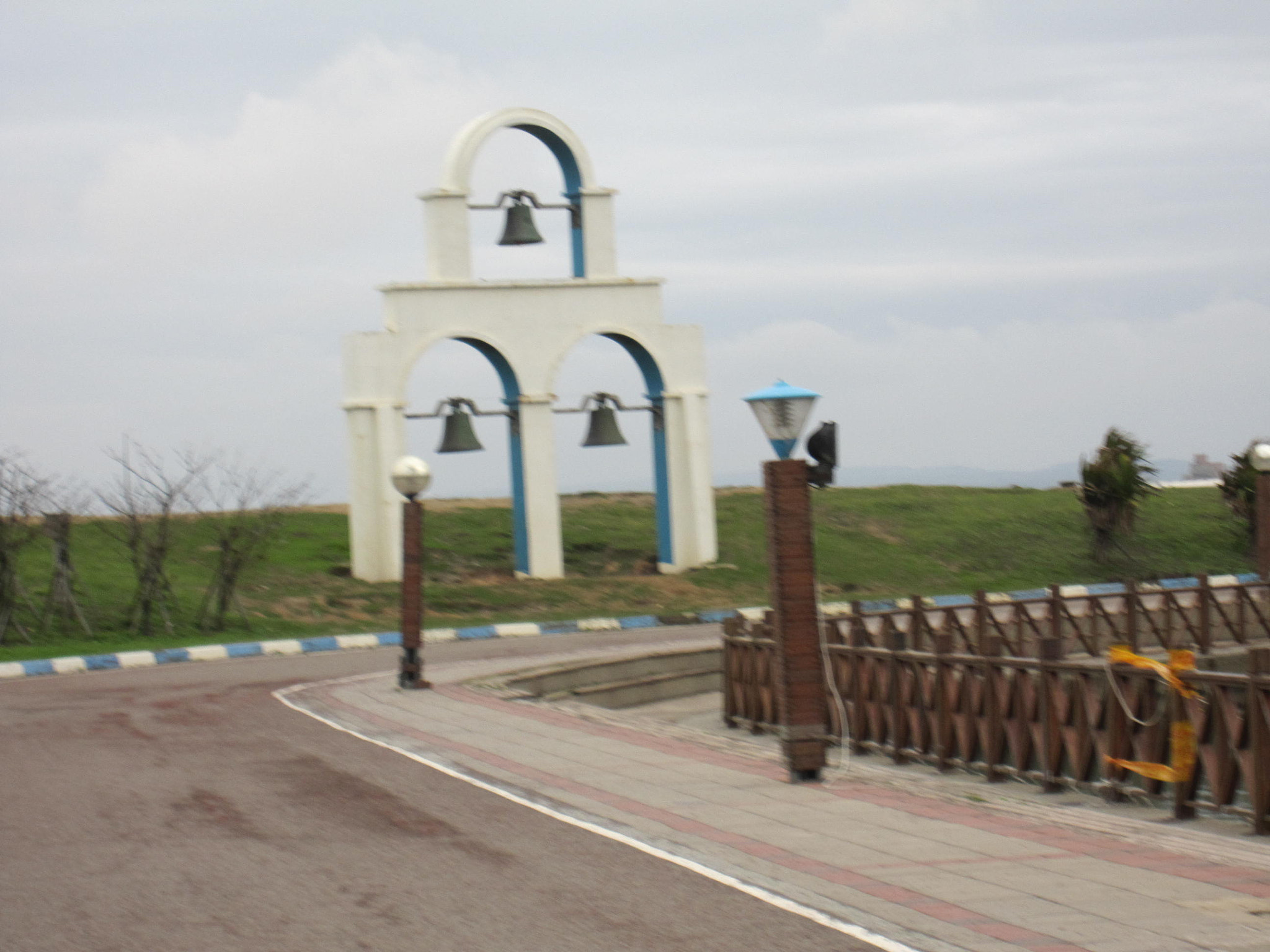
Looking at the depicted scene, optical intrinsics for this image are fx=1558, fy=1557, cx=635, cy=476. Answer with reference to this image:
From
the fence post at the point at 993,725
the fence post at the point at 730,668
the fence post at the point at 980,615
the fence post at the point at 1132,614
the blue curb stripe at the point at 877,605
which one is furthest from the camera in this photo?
the blue curb stripe at the point at 877,605

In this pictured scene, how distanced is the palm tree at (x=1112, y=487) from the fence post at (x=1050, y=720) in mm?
26937

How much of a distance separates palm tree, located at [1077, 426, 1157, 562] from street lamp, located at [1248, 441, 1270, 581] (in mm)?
14657

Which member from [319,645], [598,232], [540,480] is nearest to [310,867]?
[319,645]

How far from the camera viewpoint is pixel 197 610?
29.2 meters

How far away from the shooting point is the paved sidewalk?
683cm

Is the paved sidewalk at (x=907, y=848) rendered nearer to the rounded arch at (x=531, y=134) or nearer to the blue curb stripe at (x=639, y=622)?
the blue curb stripe at (x=639, y=622)

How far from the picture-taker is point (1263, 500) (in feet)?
74.1

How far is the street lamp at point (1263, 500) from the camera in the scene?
22.2m

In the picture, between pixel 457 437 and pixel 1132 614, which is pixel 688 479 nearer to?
pixel 457 437

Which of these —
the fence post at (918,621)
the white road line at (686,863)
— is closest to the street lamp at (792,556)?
the white road line at (686,863)

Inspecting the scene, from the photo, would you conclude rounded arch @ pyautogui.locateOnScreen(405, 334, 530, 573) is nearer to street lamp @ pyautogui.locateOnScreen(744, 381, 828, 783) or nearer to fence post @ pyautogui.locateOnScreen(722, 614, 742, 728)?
fence post @ pyautogui.locateOnScreen(722, 614, 742, 728)

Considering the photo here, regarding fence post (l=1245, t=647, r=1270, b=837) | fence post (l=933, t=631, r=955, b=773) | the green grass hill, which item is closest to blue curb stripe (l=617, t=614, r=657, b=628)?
the green grass hill

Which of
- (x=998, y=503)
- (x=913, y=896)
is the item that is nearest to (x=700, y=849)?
(x=913, y=896)

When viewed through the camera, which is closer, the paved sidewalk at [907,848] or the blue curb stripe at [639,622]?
the paved sidewalk at [907,848]
